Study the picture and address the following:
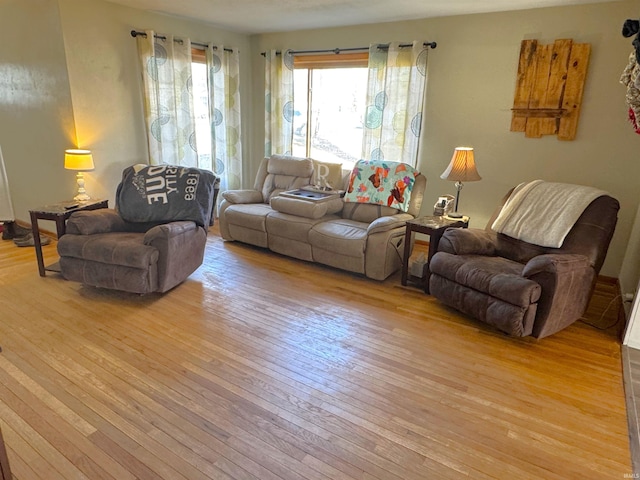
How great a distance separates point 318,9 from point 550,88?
220 cm

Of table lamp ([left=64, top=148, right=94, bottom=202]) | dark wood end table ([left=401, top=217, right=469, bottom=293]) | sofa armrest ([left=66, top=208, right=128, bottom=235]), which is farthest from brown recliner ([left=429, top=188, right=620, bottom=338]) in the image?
table lamp ([left=64, top=148, right=94, bottom=202])

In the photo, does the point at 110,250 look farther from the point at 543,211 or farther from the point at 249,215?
the point at 543,211

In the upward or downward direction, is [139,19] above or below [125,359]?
above

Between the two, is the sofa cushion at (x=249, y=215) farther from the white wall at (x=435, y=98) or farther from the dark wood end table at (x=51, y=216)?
the dark wood end table at (x=51, y=216)

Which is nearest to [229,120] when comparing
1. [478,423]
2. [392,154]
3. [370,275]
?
[392,154]

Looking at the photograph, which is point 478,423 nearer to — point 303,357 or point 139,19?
point 303,357

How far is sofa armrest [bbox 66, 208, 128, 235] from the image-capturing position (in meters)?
3.15

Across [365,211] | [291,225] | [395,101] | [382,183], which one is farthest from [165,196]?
[395,101]

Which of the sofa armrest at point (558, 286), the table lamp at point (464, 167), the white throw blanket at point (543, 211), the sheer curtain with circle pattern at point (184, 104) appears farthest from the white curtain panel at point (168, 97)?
the sofa armrest at point (558, 286)

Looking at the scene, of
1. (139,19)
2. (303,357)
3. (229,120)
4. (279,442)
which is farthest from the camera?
(229,120)

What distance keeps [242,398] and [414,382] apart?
92 centimetres

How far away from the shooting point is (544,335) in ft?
8.23

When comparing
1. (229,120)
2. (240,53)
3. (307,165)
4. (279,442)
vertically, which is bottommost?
(279,442)

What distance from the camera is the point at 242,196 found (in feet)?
14.6
